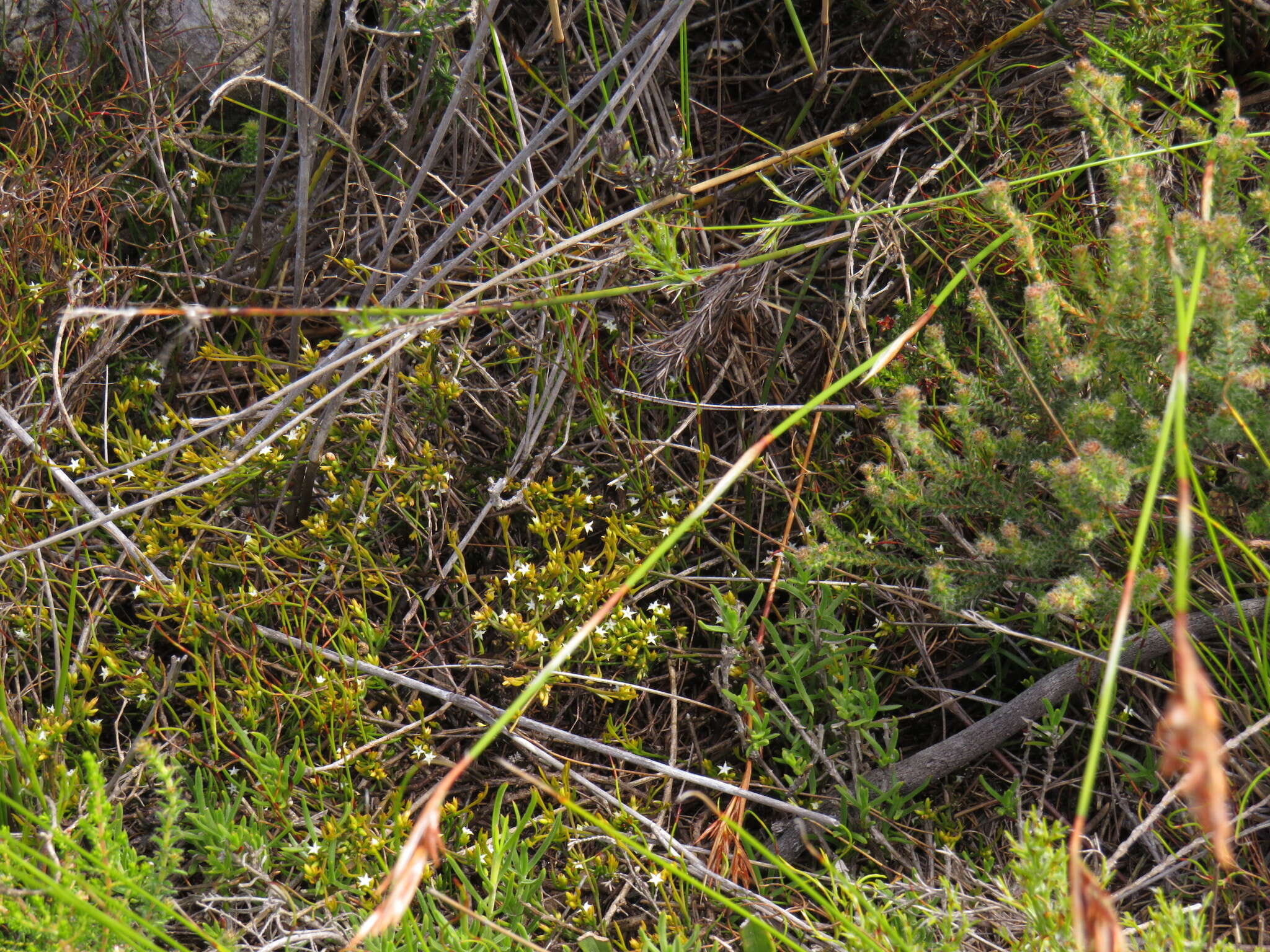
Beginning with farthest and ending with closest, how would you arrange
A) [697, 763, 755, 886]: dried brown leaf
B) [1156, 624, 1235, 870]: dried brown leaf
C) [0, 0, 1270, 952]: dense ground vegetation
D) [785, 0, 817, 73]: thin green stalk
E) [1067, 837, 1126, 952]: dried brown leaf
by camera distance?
[785, 0, 817, 73]: thin green stalk
[697, 763, 755, 886]: dried brown leaf
[0, 0, 1270, 952]: dense ground vegetation
[1067, 837, 1126, 952]: dried brown leaf
[1156, 624, 1235, 870]: dried brown leaf

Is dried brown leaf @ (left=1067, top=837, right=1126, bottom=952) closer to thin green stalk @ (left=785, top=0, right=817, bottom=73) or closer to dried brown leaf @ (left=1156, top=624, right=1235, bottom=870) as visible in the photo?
dried brown leaf @ (left=1156, top=624, right=1235, bottom=870)

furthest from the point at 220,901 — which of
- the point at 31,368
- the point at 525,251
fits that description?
the point at 525,251

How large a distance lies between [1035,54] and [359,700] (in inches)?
96.9

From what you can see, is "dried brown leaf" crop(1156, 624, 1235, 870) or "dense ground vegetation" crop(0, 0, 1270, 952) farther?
"dense ground vegetation" crop(0, 0, 1270, 952)

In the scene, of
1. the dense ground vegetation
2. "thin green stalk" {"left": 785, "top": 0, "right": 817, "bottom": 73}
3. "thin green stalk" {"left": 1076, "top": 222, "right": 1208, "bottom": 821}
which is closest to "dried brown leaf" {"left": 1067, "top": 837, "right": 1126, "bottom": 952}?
"thin green stalk" {"left": 1076, "top": 222, "right": 1208, "bottom": 821}

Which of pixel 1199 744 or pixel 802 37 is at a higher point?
pixel 802 37

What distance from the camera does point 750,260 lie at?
209 centimetres

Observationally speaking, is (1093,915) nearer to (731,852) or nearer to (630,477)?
(731,852)

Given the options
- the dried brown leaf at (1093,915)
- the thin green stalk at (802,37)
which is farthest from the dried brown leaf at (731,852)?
the thin green stalk at (802,37)

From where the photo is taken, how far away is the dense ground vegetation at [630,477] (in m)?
1.89

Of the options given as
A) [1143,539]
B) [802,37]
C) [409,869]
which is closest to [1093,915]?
[1143,539]

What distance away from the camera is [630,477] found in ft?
8.18

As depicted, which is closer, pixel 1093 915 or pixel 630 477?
pixel 1093 915

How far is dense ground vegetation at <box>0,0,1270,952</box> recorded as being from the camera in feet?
6.20
